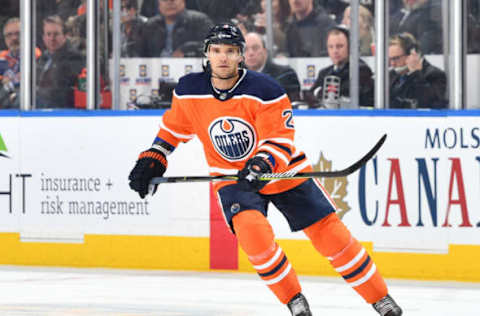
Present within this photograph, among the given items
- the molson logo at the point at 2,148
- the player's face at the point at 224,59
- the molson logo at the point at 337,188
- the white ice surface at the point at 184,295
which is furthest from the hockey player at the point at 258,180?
the molson logo at the point at 2,148

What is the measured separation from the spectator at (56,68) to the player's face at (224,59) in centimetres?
289

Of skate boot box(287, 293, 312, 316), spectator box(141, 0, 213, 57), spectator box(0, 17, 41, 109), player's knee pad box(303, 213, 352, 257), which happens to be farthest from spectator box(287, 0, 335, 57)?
skate boot box(287, 293, 312, 316)

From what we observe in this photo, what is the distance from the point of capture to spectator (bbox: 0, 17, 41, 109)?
777 centimetres

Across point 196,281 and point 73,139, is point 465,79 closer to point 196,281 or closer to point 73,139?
point 196,281

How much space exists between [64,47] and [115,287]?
6.11 feet

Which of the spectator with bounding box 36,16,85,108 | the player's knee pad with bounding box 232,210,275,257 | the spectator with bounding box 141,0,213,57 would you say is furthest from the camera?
the spectator with bounding box 36,16,85,108

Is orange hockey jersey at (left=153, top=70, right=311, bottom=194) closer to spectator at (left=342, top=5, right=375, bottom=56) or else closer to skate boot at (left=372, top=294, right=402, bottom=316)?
skate boot at (left=372, top=294, right=402, bottom=316)

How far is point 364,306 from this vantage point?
5895 millimetres

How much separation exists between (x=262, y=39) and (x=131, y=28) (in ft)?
2.95

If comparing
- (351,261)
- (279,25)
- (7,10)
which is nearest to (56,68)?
(7,10)

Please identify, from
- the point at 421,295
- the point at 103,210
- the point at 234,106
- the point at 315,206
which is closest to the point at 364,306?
the point at 421,295

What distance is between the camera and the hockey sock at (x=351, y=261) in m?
4.89

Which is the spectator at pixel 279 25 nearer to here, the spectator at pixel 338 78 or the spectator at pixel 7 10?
the spectator at pixel 338 78

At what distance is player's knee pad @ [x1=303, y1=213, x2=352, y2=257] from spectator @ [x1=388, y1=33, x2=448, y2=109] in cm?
214
